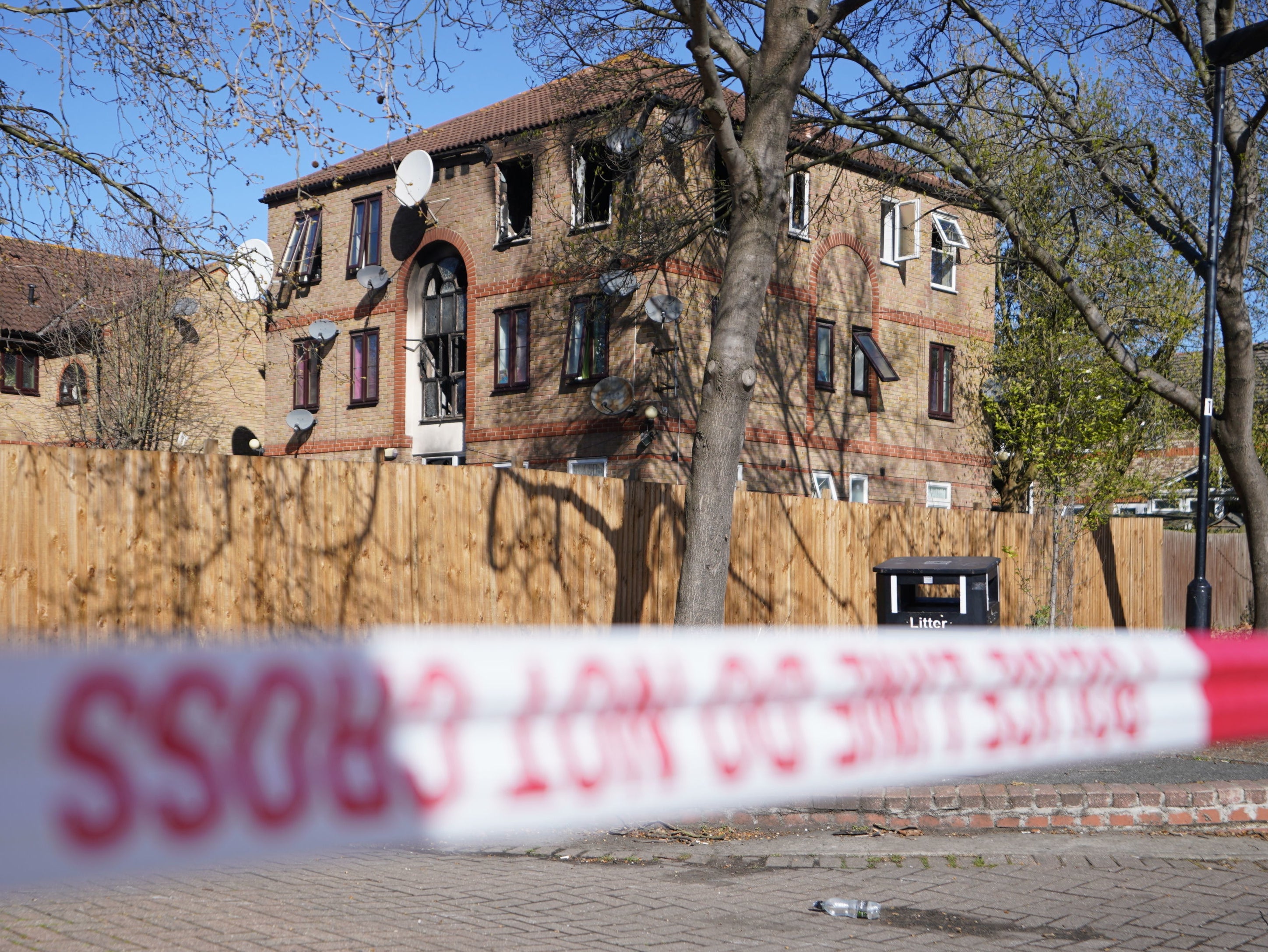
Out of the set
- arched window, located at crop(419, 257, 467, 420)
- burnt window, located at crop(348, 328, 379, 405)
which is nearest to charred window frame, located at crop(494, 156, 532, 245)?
arched window, located at crop(419, 257, 467, 420)

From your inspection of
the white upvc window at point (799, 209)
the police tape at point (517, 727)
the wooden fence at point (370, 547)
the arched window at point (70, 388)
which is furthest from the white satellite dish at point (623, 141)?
the arched window at point (70, 388)

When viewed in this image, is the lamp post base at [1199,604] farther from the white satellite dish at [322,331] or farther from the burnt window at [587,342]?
the white satellite dish at [322,331]

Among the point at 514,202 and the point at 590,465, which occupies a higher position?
the point at 514,202

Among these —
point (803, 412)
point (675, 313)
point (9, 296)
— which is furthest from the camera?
point (9, 296)

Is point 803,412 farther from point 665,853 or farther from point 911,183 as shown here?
point 665,853

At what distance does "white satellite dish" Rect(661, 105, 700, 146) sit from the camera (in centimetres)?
1364

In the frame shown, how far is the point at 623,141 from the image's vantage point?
15492 millimetres

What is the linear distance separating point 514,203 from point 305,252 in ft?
20.4

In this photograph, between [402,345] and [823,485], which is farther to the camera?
[402,345]

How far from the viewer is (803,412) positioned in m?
26.0

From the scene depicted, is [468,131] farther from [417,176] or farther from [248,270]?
[248,270]

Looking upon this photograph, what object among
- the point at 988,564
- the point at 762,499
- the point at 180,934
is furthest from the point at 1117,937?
the point at 762,499

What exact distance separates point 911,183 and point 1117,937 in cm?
1243

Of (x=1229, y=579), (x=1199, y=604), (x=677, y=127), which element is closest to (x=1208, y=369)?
(x=1199, y=604)
